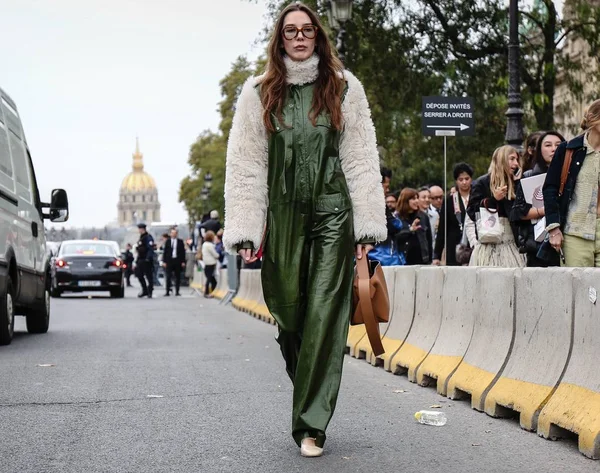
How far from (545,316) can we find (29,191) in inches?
345

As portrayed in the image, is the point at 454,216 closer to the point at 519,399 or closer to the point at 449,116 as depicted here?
the point at 449,116

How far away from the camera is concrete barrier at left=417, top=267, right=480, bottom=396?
8.69 meters

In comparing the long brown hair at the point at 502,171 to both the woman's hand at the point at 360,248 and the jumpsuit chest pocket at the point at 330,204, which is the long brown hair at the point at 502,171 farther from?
the jumpsuit chest pocket at the point at 330,204

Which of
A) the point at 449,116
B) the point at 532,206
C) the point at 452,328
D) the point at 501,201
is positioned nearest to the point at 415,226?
the point at 449,116

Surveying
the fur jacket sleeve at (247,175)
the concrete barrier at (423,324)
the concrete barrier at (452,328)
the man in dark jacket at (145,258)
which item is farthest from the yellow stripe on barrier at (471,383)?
the man in dark jacket at (145,258)

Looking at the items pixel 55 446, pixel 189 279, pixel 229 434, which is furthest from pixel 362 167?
pixel 189 279

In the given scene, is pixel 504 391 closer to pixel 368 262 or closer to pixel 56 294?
pixel 368 262

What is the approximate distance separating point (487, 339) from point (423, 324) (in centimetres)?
189

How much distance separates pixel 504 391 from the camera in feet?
24.2

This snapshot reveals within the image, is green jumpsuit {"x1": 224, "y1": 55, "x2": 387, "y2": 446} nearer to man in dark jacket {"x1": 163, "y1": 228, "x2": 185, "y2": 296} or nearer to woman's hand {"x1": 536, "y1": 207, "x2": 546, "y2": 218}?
woman's hand {"x1": 536, "y1": 207, "x2": 546, "y2": 218}

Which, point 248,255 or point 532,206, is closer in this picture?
point 248,255

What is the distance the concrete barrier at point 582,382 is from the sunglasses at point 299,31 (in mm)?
1779

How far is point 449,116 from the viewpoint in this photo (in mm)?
17078

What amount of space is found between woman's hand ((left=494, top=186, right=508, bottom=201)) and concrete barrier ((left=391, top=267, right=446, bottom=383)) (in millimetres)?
1287
